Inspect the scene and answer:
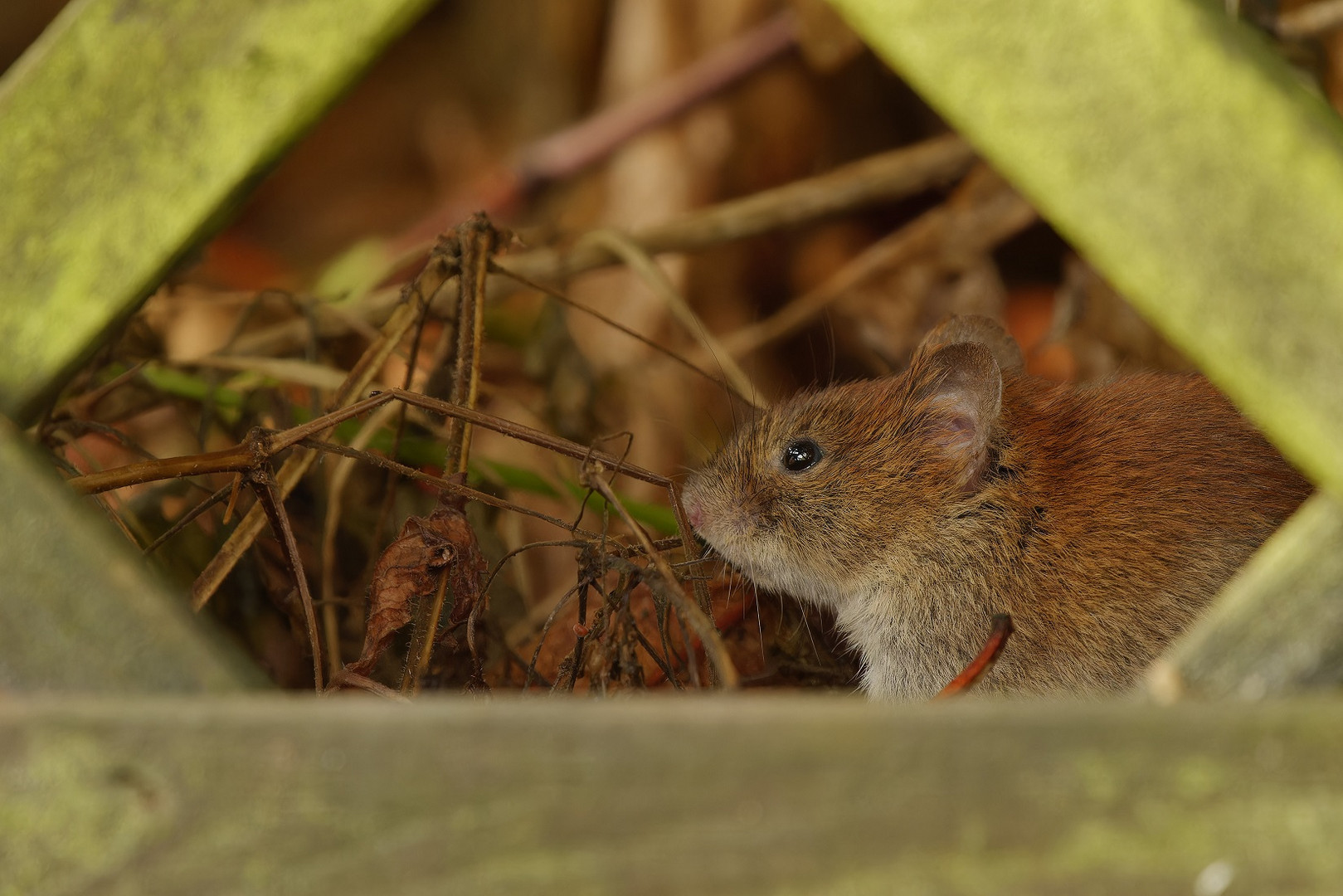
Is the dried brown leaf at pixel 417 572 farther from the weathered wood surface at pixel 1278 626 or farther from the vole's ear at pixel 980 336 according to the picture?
the vole's ear at pixel 980 336

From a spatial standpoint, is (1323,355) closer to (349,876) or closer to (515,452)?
(349,876)

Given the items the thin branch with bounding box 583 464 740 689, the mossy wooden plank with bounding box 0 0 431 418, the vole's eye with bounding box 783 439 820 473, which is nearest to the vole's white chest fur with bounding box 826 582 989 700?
the vole's eye with bounding box 783 439 820 473

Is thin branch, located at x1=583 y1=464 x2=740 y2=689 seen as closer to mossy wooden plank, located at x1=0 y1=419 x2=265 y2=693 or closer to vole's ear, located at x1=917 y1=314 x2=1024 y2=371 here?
mossy wooden plank, located at x1=0 y1=419 x2=265 y2=693

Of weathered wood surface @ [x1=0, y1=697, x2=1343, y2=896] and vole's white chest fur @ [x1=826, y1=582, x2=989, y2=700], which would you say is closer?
weathered wood surface @ [x1=0, y1=697, x2=1343, y2=896]

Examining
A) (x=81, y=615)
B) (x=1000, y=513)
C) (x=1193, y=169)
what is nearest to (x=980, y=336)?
(x=1000, y=513)

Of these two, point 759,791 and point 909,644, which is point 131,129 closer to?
point 759,791

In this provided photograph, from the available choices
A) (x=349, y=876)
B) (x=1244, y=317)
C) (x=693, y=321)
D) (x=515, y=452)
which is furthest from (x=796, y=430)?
(x=515, y=452)

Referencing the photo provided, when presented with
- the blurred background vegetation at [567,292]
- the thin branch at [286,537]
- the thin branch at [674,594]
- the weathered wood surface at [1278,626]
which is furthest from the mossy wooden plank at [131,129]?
the weathered wood surface at [1278,626]
